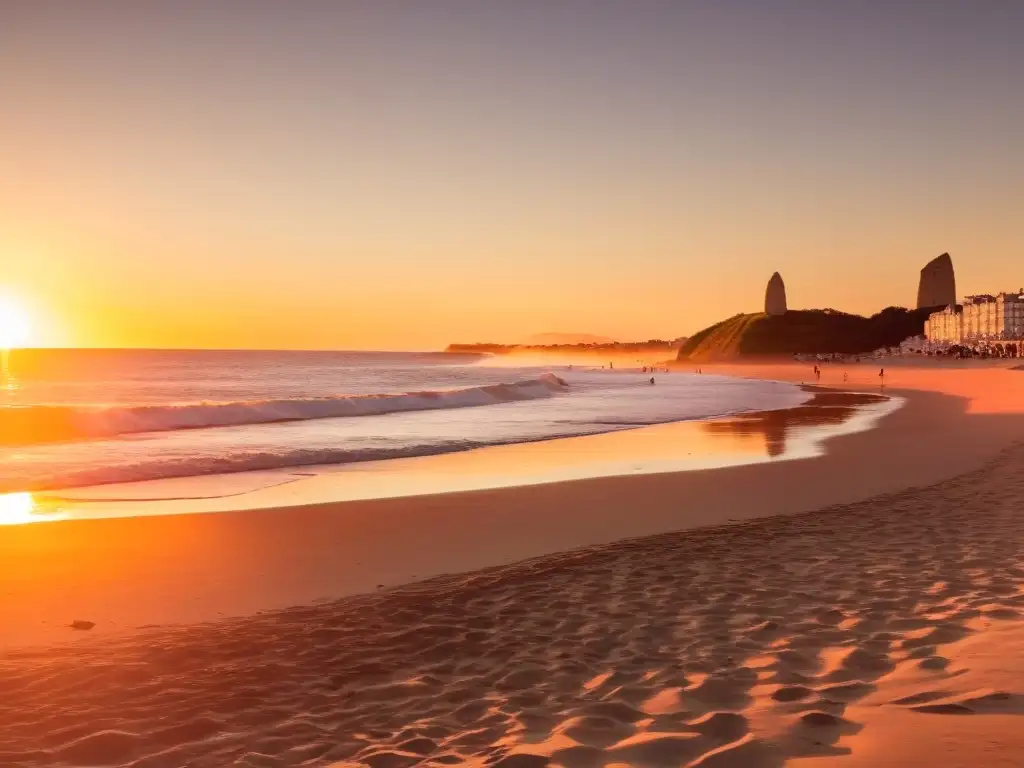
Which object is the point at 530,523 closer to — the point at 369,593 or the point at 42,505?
the point at 369,593

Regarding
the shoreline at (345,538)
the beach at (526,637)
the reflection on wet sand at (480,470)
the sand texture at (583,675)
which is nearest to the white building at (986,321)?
the reflection on wet sand at (480,470)

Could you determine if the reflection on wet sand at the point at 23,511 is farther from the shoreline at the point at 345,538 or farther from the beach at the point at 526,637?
the beach at the point at 526,637

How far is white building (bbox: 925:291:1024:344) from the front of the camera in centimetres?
17262

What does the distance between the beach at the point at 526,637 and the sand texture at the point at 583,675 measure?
0.08ft

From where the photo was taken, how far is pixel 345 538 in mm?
11141

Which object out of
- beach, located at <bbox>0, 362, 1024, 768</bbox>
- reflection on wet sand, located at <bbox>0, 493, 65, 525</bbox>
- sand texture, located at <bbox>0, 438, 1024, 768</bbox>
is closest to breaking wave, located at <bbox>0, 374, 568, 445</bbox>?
reflection on wet sand, located at <bbox>0, 493, 65, 525</bbox>

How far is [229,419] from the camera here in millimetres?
35938

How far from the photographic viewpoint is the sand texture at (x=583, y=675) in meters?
4.53

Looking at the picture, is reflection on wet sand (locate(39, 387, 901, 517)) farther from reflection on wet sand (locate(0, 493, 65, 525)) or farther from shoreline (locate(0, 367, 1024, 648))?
shoreline (locate(0, 367, 1024, 648))

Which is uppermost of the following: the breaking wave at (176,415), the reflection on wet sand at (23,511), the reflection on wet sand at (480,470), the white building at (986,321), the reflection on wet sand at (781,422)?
the white building at (986,321)

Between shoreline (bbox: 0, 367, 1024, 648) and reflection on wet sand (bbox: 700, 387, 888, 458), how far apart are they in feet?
19.6

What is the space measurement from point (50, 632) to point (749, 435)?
2328 cm

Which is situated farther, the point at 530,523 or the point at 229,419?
the point at 229,419

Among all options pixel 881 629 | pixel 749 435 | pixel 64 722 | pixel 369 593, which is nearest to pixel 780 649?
pixel 881 629
